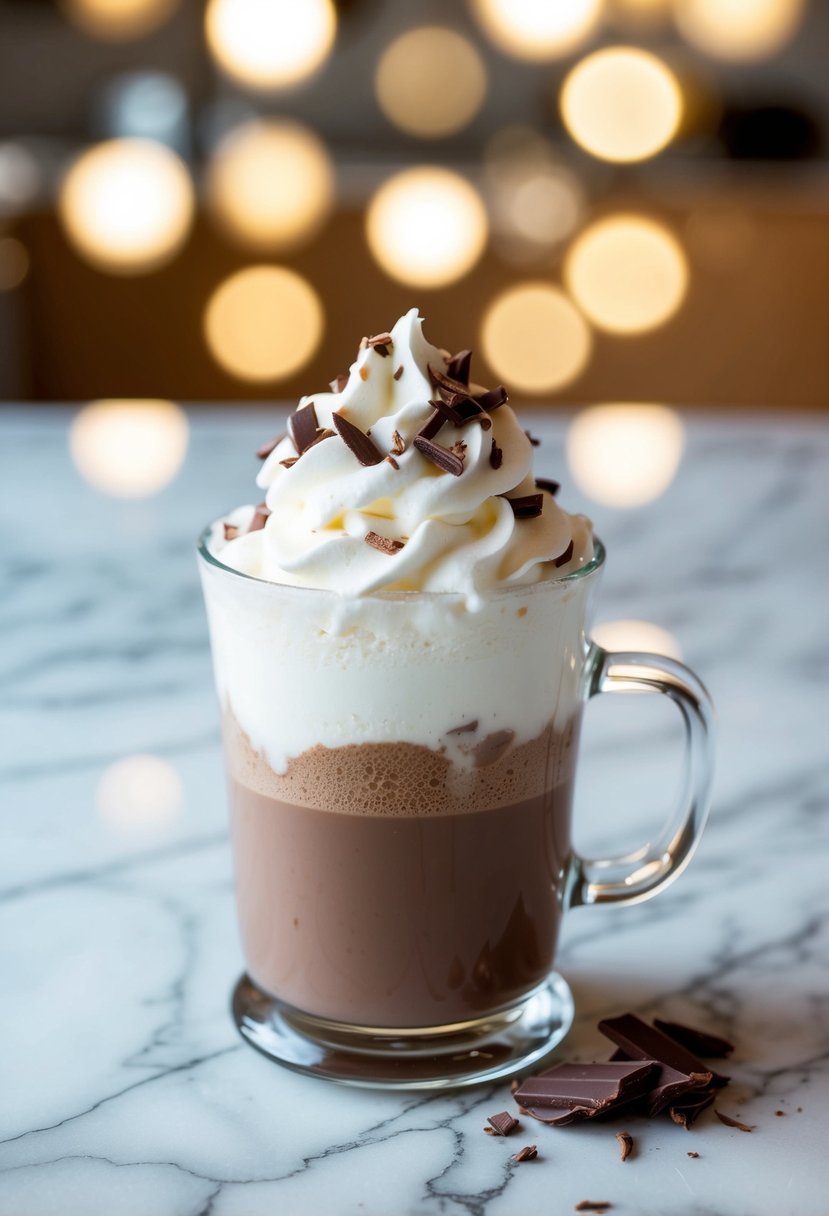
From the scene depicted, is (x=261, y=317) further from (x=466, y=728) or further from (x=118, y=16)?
(x=466, y=728)

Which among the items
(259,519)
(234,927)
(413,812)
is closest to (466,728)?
(413,812)

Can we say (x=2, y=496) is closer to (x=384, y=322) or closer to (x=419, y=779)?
(x=419, y=779)

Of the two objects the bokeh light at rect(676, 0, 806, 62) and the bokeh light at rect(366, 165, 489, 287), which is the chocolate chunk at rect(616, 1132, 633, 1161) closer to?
the bokeh light at rect(366, 165, 489, 287)

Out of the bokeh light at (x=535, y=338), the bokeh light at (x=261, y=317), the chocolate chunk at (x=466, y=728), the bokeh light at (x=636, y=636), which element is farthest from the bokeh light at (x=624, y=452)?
the bokeh light at (x=261, y=317)

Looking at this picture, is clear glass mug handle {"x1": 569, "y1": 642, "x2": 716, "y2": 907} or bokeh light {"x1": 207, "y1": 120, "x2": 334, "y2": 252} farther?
bokeh light {"x1": 207, "y1": 120, "x2": 334, "y2": 252}

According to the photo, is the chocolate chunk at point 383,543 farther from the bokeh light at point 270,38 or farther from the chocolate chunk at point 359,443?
the bokeh light at point 270,38

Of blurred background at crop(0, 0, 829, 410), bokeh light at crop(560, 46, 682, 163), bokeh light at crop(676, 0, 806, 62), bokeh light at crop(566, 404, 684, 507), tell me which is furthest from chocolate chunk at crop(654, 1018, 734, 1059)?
bokeh light at crop(676, 0, 806, 62)
